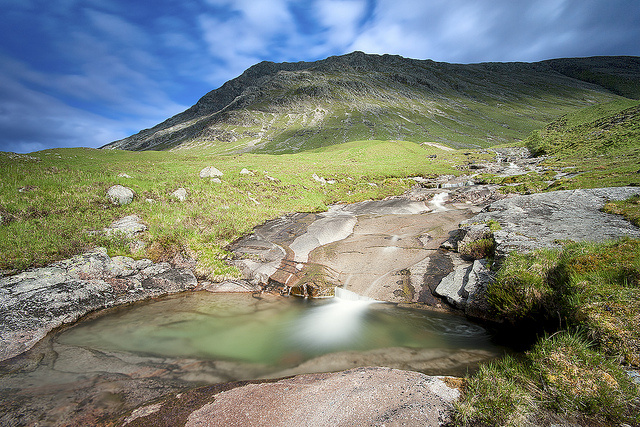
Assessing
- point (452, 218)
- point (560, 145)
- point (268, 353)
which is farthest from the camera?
point (560, 145)

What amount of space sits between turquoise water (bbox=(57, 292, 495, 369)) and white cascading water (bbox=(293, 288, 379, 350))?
0.04 m

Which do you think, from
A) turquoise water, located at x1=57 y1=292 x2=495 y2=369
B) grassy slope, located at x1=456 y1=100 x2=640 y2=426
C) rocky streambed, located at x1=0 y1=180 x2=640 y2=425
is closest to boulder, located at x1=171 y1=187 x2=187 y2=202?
rocky streambed, located at x1=0 y1=180 x2=640 y2=425

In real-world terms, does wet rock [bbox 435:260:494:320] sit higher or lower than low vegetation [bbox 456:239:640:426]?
lower

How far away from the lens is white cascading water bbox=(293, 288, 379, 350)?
32.5 ft

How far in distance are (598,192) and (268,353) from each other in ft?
82.1

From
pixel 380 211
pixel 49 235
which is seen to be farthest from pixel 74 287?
pixel 380 211

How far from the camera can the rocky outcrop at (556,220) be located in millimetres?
10672

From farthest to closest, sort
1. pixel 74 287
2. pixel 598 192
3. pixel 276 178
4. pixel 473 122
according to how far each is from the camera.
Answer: pixel 473 122, pixel 276 178, pixel 598 192, pixel 74 287

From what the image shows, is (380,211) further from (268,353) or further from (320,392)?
(320,392)

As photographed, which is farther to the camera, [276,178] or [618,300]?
[276,178]

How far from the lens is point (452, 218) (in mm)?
23078

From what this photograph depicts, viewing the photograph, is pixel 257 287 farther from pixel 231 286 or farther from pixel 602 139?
pixel 602 139

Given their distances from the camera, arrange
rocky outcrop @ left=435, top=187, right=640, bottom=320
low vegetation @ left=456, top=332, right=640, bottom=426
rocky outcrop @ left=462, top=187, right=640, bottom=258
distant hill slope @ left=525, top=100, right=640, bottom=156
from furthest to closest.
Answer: distant hill slope @ left=525, top=100, right=640, bottom=156, rocky outcrop @ left=462, top=187, right=640, bottom=258, rocky outcrop @ left=435, top=187, right=640, bottom=320, low vegetation @ left=456, top=332, right=640, bottom=426

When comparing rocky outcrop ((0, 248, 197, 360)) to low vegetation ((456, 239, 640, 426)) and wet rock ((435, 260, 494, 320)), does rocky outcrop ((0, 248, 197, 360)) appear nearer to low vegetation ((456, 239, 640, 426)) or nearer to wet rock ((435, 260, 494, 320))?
wet rock ((435, 260, 494, 320))
